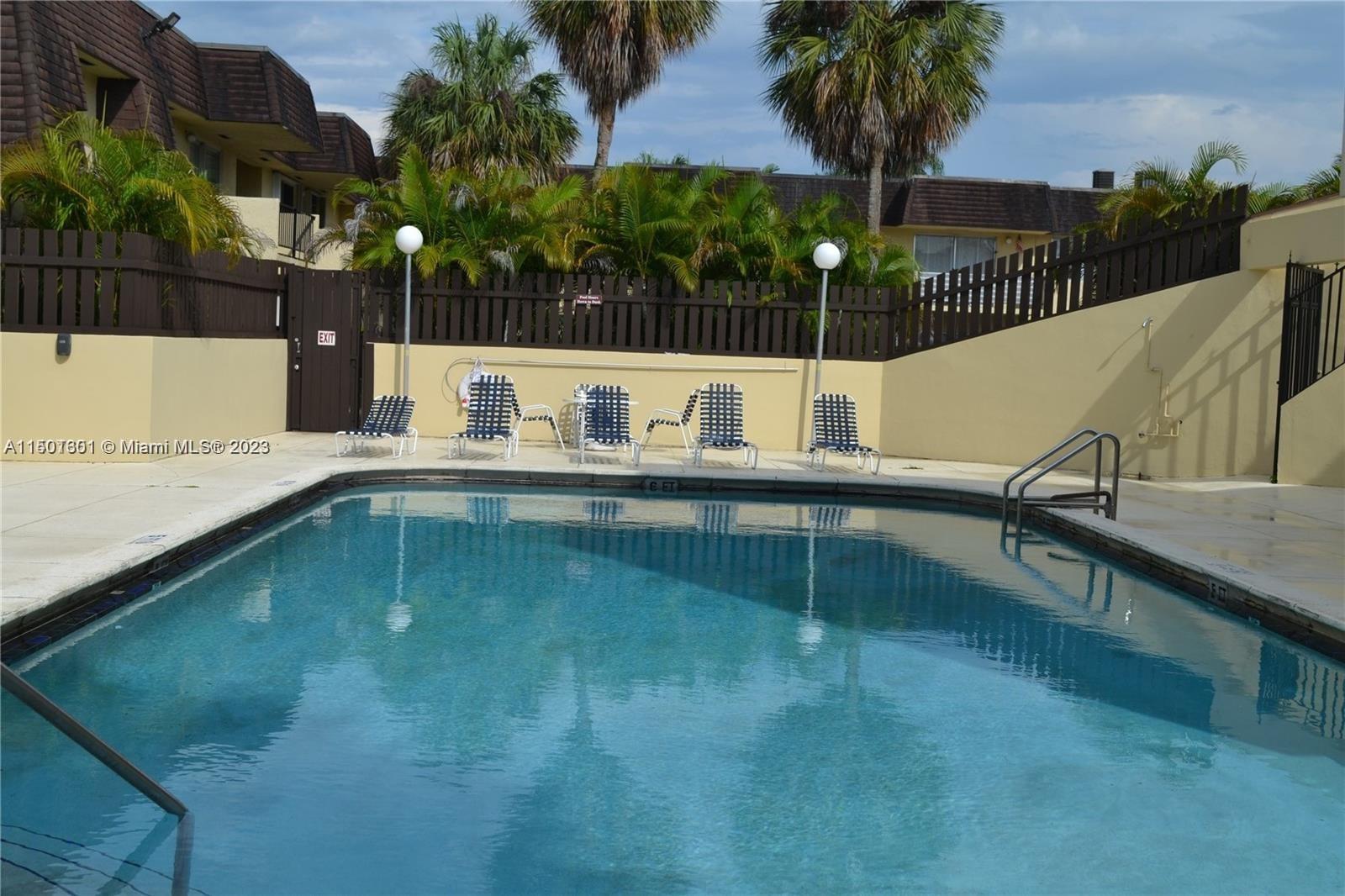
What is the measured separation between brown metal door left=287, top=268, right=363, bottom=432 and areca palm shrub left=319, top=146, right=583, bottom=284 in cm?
72

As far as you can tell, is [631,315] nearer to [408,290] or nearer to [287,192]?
[408,290]

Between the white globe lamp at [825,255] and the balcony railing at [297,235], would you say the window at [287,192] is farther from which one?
the white globe lamp at [825,255]

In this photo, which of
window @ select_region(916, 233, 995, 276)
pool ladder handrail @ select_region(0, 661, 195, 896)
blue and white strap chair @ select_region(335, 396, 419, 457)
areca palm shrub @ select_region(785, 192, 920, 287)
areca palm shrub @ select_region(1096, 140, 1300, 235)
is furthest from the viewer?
window @ select_region(916, 233, 995, 276)

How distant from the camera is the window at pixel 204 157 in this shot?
23.8 meters

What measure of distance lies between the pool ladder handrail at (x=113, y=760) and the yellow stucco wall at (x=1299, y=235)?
42.3 ft

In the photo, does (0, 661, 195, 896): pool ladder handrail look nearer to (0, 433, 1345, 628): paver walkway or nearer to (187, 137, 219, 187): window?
(0, 433, 1345, 628): paver walkway

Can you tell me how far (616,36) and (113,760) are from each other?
21418mm

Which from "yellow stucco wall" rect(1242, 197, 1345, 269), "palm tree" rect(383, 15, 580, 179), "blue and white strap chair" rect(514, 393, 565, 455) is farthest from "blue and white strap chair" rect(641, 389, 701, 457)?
"palm tree" rect(383, 15, 580, 179)

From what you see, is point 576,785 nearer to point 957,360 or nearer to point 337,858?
point 337,858

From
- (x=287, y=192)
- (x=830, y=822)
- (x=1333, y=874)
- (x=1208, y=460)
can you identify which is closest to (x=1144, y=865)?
(x=1333, y=874)

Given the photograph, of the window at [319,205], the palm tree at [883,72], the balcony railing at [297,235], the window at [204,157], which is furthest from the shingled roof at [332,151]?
the palm tree at [883,72]

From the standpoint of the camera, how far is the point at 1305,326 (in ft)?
46.3

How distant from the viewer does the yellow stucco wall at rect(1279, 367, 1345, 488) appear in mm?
13586

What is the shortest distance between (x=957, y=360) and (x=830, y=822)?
39.4 feet
